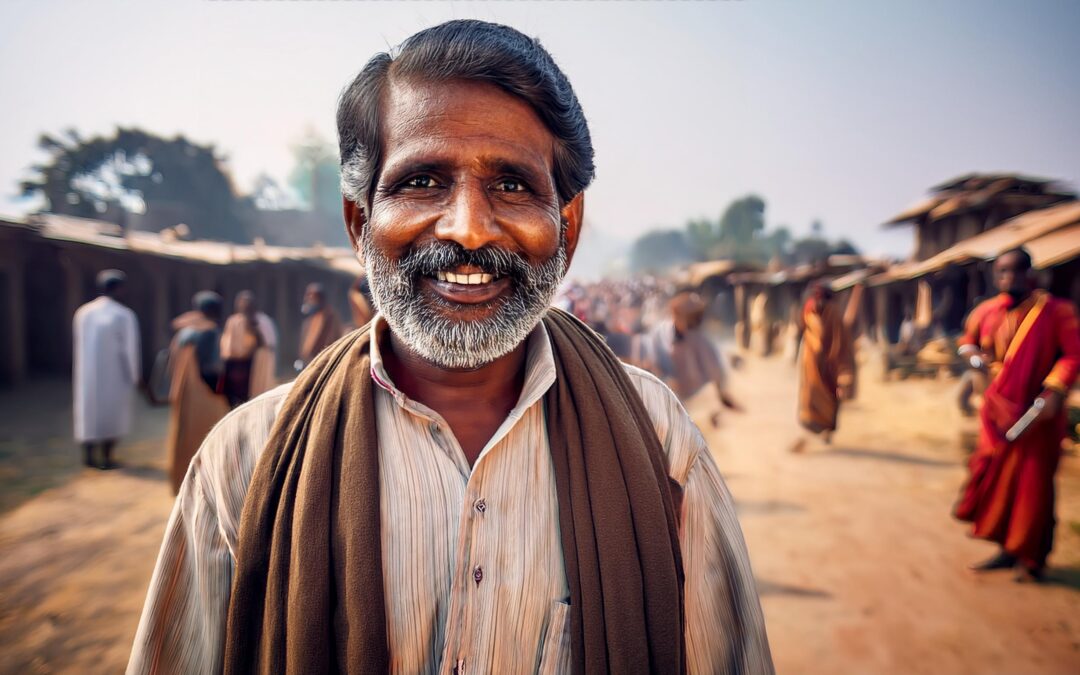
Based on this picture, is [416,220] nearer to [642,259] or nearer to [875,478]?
[875,478]

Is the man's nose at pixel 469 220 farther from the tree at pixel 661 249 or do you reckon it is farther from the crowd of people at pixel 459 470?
the tree at pixel 661 249

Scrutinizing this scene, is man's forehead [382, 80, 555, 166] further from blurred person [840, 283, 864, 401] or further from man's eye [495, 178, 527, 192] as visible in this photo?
blurred person [840, 283, 864, 401]

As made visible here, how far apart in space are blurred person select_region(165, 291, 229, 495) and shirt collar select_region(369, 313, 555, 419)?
4.83 m

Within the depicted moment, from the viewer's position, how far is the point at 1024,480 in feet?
13.2

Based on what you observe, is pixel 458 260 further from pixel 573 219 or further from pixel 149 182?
pixel 149 182

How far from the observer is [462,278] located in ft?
4.27

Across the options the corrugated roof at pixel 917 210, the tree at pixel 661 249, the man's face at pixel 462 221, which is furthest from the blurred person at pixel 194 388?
the tree at pixel 661 249

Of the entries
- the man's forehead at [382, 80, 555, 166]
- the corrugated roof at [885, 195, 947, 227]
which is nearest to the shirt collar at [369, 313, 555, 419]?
the man's forehead at [382, 80, 555, 166]

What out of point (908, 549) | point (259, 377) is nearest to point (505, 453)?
point (908, 549)

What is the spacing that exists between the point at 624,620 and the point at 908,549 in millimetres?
4917

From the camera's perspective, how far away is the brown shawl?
1.15 m

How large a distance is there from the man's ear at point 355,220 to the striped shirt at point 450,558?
0.39 m

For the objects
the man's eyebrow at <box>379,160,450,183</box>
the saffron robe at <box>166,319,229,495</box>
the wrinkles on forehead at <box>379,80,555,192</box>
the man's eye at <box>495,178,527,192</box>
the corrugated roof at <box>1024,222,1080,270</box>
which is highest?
the corrugated roof at <box>1024,222,1080,270</box>

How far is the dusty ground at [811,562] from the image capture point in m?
3.48
